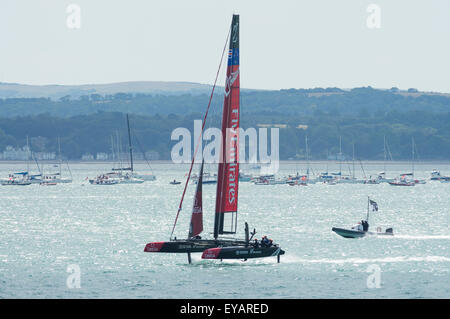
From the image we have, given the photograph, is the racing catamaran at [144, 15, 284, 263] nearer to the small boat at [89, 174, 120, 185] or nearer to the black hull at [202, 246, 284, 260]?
the black hull at [202, 246, 284, 260]


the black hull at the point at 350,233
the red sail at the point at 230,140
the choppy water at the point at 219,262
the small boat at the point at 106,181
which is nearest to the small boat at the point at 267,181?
the small boat at the point at 106,181

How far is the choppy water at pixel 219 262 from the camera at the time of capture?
150 feet

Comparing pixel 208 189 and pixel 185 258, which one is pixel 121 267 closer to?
pixel 185 258

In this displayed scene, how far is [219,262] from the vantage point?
174 ft

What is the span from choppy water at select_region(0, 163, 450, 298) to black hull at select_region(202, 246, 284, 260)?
1128 millimetres

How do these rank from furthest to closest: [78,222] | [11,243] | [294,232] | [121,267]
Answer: [78,222] → [294,232] → [11,243] → [121,267]

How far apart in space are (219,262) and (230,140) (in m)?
7.26

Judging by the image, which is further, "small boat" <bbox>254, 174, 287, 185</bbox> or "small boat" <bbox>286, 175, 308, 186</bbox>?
"small boat" <bbox>254, 174, 287, 185</bbox>

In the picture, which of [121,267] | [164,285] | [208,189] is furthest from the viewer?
[208,189]

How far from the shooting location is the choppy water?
45812mm

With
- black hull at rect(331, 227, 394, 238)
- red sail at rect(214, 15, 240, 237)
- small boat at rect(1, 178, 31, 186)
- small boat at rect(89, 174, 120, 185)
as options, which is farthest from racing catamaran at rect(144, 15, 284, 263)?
small boat at rect(1, 178, 31, 186)

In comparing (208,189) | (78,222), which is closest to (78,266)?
(78,222)

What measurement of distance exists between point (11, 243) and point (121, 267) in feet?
52.3
